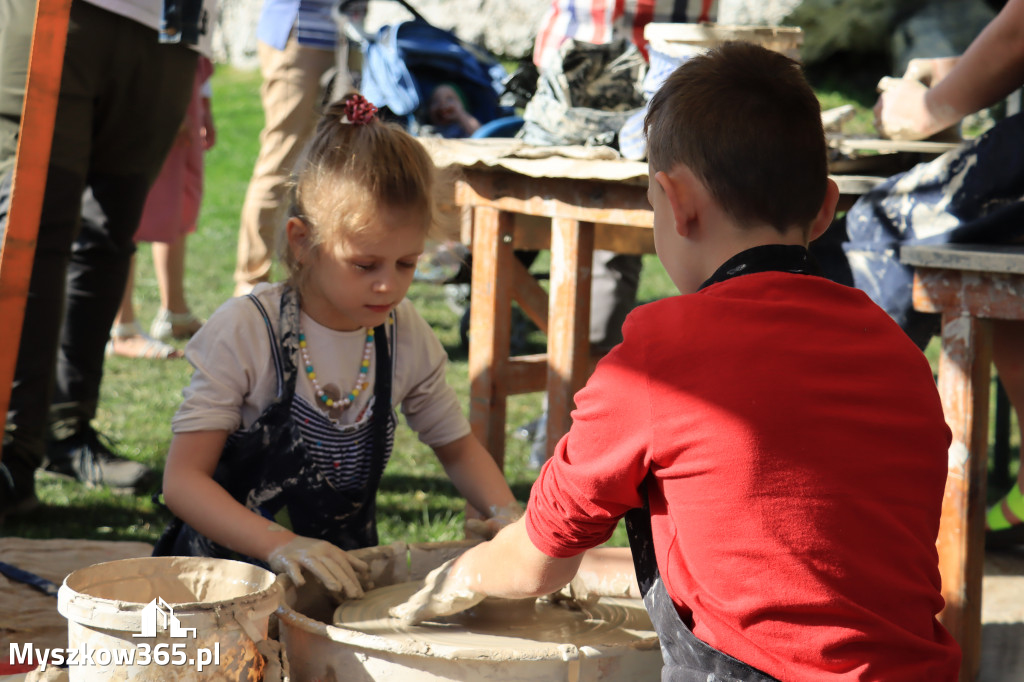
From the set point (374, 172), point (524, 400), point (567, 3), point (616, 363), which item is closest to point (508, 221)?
point (374, 172)

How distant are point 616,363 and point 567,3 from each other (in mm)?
2174

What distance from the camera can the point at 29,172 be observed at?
1715mm

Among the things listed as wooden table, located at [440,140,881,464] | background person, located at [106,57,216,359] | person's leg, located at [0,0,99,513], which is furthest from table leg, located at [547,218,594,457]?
background person, located at [106,57,216,359]

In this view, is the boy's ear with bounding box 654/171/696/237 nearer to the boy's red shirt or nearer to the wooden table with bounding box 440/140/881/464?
the boy's red shirt

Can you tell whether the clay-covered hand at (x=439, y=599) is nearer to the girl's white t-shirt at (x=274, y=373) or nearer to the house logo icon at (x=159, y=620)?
the house logo icon at (x=159, y=620)

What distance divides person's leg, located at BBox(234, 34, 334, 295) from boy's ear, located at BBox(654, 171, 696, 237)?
3185mm

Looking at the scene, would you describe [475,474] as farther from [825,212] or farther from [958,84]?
[958,84]

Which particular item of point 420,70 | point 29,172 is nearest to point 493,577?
point 29,172

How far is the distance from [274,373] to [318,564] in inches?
16.8

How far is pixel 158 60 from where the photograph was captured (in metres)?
2.70

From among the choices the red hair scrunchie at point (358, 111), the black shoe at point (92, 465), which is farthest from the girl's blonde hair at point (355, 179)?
the black shoe at point (92, 465)

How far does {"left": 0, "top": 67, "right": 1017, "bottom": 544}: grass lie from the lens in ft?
8.95

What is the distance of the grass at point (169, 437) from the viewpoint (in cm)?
273

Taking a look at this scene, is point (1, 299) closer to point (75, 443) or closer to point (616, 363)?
point (616, 363)
